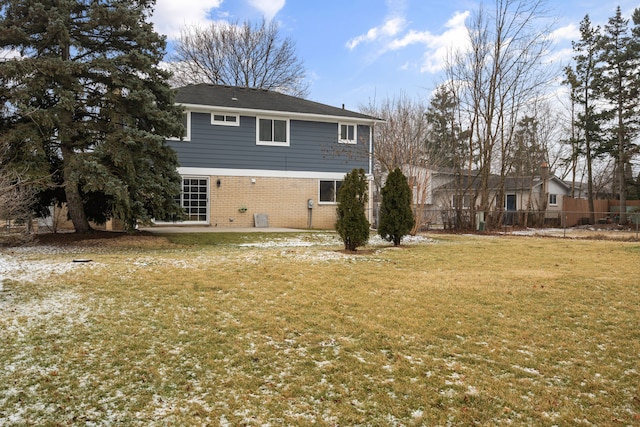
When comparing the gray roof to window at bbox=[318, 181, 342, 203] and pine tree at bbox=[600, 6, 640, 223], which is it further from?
pine tree at bbox=[600, 6, 640, 223]

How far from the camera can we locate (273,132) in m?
18.1

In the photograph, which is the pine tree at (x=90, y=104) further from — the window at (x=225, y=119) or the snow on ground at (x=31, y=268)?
the window at (x=225, y=119)

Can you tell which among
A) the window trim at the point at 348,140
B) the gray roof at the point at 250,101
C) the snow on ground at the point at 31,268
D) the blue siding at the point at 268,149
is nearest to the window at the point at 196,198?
the blue siding at the point at 268,149

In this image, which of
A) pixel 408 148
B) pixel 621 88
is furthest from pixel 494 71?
pixel 621 88

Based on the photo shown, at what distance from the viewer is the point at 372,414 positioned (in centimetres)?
286

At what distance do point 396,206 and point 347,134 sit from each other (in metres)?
8.54

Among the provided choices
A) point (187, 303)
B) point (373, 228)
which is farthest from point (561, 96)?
point (187, 303)

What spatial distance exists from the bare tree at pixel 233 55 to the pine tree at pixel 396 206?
847 inches

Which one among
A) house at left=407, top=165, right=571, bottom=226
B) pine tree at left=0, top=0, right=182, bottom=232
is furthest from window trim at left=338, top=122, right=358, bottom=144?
pine tree at left=0, top=0, right=182, bottom=232

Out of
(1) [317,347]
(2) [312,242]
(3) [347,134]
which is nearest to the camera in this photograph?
(1) [317,347]

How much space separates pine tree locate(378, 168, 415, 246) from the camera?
36.9 ft

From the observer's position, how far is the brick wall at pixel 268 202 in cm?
1730

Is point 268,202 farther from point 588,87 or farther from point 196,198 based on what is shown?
point 588,87

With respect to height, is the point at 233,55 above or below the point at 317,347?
above
